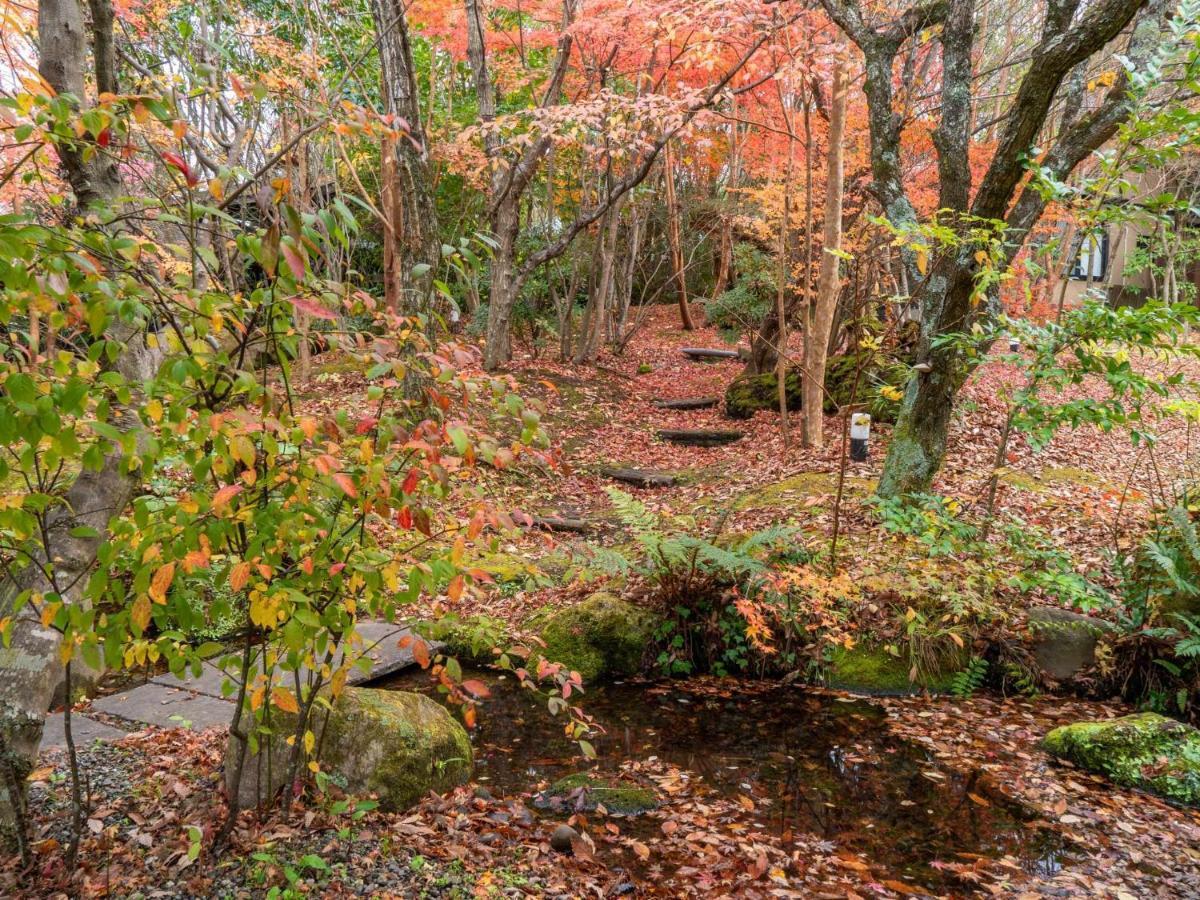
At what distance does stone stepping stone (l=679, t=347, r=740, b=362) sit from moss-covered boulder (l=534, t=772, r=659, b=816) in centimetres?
1498

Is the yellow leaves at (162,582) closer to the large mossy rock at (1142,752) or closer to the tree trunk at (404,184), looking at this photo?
the large mossy rock at (1142,752)

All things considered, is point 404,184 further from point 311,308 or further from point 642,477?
point 311,308

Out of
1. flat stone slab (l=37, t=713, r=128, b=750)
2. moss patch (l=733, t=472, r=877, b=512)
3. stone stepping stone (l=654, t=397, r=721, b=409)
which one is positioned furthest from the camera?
stone stepping stone (l=654, t=397, r=721, b=409)

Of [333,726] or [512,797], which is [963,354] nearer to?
[512,797]

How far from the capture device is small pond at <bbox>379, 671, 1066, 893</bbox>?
430cm

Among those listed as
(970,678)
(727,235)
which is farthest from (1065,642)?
(727,235)

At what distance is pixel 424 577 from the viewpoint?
8.21 ft

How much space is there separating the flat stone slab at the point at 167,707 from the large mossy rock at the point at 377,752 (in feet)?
4.16

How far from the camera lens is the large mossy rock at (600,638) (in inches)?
259

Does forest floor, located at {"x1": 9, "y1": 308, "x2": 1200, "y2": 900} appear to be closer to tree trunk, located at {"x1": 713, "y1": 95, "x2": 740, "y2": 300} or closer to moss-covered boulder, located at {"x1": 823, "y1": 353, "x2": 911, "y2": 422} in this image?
moss-covered boulder, located at {"x1": 823, "y1": 353, "x2": 911, "y2": 422}

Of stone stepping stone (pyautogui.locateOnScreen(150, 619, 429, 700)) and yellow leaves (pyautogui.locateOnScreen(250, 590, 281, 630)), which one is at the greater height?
yellow leaves (pyautogui.locateOnScreen(250, 590, 281, 630))

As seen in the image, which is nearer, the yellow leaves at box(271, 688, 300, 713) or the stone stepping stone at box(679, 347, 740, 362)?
the yellow leaves at box(271, 688, 300, 713)

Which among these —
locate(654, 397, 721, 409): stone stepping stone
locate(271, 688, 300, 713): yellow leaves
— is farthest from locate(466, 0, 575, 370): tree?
locate(271, 688, 300, 713): yellow leaves

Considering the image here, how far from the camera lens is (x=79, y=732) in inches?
175
